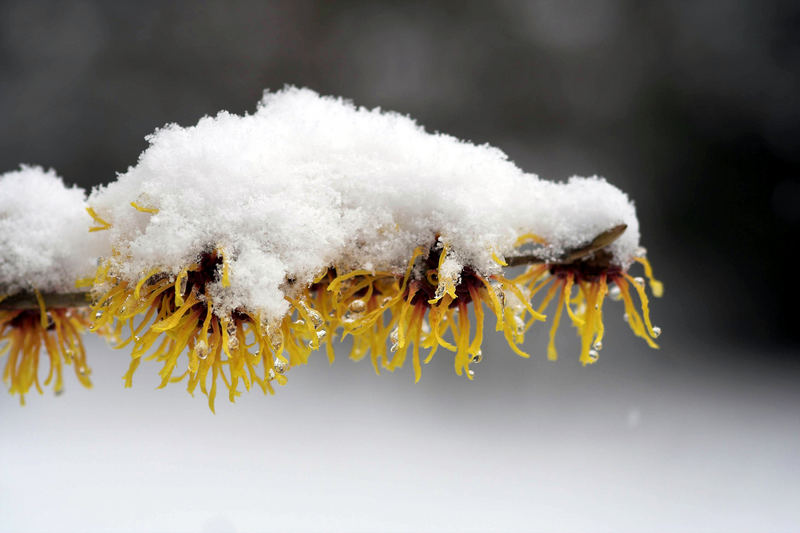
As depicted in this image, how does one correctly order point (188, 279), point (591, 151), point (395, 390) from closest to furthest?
point (188, 279) → point (395, 390) → point (591, 151)

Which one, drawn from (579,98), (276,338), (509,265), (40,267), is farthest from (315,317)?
(579,98)

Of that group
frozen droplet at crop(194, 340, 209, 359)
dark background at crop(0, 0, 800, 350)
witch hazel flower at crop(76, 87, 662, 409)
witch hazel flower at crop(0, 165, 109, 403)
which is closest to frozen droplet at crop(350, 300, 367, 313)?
witch hazel flower at crop(76, 87, 662, 409)

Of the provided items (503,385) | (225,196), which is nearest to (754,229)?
(503,385)

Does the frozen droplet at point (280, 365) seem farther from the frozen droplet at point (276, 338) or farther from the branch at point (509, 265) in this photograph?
the branch at point (509, 265)

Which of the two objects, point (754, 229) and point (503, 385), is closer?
point (503, 385)

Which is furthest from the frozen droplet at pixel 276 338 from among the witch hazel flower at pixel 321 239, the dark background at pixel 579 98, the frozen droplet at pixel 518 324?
the dark background at pixel 579 98

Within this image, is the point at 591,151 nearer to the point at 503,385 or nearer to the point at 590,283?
the point at 503,385

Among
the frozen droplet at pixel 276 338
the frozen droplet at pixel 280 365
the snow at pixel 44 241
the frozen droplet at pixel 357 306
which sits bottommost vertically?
the frozen droplet at pixel 280 365
